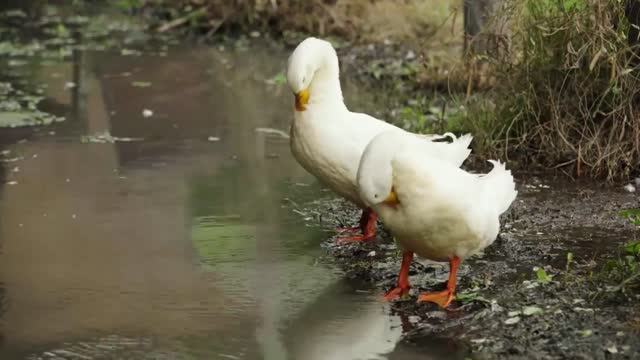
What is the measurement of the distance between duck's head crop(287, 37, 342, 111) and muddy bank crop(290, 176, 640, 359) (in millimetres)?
946

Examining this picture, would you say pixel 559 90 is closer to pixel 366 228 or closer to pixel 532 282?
pixel 366 228

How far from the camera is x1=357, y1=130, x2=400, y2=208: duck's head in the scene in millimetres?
5078

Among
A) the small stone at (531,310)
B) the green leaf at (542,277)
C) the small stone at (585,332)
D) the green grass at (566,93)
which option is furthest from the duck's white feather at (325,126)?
the green grass at (566,93)

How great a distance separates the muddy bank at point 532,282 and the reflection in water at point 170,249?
223 millimetres

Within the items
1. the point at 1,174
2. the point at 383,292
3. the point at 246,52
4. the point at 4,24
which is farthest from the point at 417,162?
the point at 4,24

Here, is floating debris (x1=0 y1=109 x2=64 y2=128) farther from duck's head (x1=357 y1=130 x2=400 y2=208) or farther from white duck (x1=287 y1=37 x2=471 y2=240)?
duck's head (x1=357 y1=130 x2=400 y2=208)

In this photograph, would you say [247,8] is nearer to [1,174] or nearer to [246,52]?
[246,52]

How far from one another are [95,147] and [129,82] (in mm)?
3355

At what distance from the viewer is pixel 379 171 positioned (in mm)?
5078

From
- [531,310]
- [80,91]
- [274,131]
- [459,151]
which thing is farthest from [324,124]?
[80,91]

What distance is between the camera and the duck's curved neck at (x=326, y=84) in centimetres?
622

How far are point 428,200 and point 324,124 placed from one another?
1.20 metres

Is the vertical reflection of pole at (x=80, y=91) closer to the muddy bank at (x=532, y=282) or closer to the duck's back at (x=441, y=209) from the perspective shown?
the muddy bank at (x=532, y=282)

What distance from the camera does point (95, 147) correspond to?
9.07 meters
